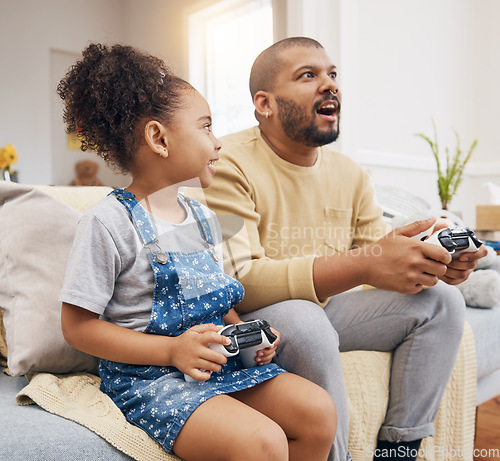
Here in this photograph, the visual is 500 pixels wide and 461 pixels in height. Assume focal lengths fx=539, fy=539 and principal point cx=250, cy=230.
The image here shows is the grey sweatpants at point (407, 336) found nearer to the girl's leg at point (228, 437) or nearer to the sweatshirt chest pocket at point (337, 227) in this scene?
the sweatshirt chest pocket at point (337, 227)

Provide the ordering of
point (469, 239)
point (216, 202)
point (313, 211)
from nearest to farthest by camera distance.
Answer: point (469, 239) < point (216, 202) < point (313, 211)

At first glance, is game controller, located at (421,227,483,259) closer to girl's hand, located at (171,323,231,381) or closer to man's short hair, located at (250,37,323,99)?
girl's hand, located at (171,323,231,381)

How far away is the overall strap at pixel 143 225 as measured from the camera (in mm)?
862

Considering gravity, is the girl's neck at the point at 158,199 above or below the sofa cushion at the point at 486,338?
above

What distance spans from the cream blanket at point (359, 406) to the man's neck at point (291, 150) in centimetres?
47

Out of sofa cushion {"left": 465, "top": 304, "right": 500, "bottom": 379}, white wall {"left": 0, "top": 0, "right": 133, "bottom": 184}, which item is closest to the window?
white wall {"left": 0, "top": 0, "right": 133, "bottom": 184}

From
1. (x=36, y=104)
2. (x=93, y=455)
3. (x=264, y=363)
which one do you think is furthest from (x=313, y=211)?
(x=36, y=104)

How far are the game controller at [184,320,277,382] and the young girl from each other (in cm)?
1

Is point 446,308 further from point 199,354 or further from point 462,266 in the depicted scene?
point 199,354

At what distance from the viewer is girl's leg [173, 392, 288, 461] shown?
72cm

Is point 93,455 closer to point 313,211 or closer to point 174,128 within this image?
point 174,128

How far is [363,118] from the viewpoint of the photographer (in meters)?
3.05

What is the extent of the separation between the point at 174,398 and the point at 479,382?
1076mm

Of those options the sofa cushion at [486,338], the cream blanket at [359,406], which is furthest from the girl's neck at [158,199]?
the sofa cushion at [486,338]
